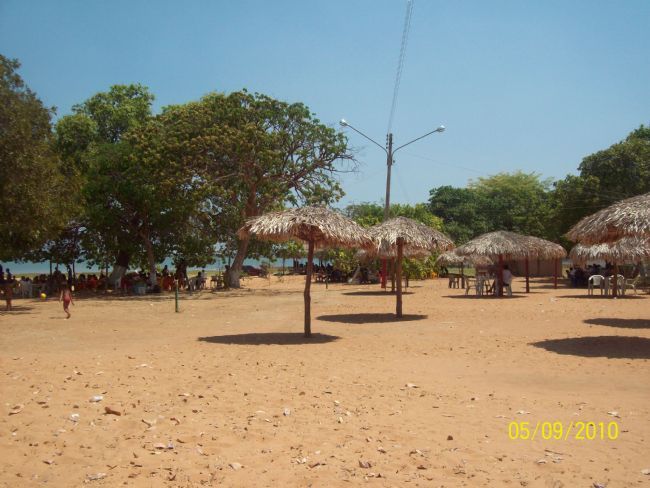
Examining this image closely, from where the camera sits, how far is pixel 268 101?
2688 centimetres

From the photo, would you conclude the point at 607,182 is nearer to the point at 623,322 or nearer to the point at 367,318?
the point at 623,322

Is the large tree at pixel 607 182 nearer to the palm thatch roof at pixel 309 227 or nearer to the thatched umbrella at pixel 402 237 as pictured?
the thatched umbrella at pixel 402 237

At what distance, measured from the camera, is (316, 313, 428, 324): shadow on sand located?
15141 mm

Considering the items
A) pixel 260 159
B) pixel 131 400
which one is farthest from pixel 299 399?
pixel 260 159

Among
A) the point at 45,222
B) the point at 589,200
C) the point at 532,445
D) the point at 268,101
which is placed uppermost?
the point at 268,101

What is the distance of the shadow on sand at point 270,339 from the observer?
37.6ft

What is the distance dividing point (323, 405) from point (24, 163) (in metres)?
14.3

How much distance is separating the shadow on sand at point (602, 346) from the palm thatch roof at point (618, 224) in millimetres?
1956

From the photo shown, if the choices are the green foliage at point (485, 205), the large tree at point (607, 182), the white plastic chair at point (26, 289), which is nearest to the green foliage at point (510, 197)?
the green foliage at point (485, 205)

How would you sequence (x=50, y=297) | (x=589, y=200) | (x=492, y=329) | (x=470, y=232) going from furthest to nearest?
(x=470, y=232) → (x=589, y=200) → (x=50, y=297) → (x=492, y=329)

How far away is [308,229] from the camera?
492 inches

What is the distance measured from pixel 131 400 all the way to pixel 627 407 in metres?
5.55

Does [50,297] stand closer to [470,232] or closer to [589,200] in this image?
[589,200]
